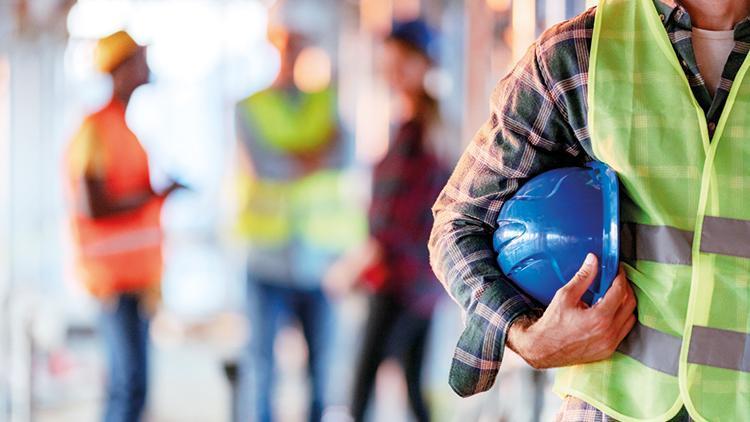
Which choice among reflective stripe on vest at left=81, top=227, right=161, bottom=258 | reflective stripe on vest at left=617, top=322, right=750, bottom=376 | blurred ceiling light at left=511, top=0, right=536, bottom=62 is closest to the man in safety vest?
reflective stripe on vest at left=617, top=322, right=750, bottom=376

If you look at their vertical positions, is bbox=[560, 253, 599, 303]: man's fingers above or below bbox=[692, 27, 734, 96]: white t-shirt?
below

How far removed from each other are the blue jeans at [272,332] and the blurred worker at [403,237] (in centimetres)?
13

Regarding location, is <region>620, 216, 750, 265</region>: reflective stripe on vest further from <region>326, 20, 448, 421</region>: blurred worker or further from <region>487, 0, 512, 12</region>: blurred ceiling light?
<region>487, 0, 512, 12</region>: blurred ceiling light

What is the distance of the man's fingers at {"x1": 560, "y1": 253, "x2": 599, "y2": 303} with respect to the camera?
1.21 meters

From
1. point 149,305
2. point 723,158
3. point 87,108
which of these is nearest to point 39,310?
point 149,305

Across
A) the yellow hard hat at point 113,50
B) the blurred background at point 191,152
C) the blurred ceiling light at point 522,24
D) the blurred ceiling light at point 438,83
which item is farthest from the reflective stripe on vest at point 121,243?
the blurred ceiling light at point 522,24

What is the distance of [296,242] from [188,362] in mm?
673

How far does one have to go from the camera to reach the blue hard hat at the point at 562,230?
124 centimetres

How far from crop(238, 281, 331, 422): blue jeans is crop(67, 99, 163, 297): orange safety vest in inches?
17.4

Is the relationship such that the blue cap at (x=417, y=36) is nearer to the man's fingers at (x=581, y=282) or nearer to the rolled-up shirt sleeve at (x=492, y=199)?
the rolled-up shirt sleeve at (x=492, y=199)

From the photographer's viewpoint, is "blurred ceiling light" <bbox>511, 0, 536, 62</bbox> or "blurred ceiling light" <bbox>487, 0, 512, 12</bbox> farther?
"blurred ceiling light" <bbox>487, 0, 512, 12</bbox>

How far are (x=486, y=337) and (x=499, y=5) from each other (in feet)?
10.0

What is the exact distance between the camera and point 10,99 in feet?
13.5

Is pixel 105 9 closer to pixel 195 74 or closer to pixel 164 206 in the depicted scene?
pixel 195 74
